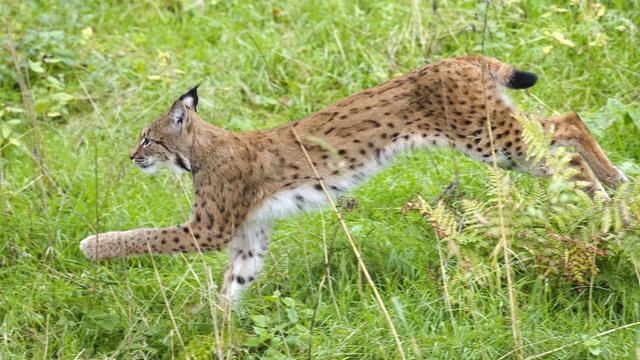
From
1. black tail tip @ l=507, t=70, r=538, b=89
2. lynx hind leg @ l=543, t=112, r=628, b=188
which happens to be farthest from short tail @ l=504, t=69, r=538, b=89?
lynx hind leg @ l=543, t=112, r=628, b=188

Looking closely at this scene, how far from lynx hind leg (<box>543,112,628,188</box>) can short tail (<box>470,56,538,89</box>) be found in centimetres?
31

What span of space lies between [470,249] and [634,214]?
32.8 inches

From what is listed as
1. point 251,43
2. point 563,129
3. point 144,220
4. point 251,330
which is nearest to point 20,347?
point 251,330

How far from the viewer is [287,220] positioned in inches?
292

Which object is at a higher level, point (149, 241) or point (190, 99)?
point (190, 99)

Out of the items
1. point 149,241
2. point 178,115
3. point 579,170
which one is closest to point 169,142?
point 178,115

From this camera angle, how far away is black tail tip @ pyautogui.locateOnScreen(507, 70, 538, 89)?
6672 millimetres

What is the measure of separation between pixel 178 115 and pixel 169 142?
189 millimetres

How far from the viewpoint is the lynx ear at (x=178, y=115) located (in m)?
6.79

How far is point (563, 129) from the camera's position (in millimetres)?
6875

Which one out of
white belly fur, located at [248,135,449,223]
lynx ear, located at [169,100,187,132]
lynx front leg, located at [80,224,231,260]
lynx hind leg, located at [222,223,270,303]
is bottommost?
lynx hind leg, located at [222,223,270,303]

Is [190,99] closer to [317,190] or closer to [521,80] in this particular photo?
[317,190]

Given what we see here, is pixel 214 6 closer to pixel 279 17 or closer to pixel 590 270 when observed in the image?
pixel 279 17

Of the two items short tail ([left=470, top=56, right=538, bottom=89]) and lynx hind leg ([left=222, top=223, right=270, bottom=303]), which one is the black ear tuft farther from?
short tail ([left=470, top=56, right=538, bottom=89])
